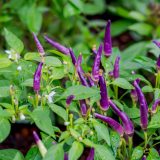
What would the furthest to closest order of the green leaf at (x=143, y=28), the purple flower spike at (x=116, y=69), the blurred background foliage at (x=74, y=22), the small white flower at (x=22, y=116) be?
the green leaf at (x=143, y=28) < the blurred background foliage at (x=74, y=22) < the purple flower spike at (x=116, y=69) < the small white flower at (x=22, y=116)

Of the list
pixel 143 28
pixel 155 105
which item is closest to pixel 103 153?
pixel 155 105

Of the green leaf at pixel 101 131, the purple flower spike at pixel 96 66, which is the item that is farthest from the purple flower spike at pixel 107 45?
the green leaf at pixel 101 131

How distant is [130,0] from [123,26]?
0.26 meters

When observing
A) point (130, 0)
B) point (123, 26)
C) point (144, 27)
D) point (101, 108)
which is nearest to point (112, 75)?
point (101, 108)

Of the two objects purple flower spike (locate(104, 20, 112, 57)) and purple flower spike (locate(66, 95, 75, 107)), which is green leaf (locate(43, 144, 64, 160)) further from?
purple flower spike (locate(104, 20, 112, 57))

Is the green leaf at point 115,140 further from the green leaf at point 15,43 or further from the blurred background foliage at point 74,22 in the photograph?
the blurred background foliage at point 74,22

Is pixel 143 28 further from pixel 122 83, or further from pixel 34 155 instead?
pixel 34 155

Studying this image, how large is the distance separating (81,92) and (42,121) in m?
0.14

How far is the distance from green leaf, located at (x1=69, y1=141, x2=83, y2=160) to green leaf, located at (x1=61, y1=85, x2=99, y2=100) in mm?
152

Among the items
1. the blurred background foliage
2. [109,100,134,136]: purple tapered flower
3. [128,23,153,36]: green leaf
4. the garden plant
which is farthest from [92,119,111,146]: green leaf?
[128,23,153,36]: green leaf

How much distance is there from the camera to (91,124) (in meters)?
1.38

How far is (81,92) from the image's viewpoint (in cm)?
138

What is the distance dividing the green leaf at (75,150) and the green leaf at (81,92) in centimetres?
15

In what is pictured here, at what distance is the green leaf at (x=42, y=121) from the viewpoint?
132 centimetres
